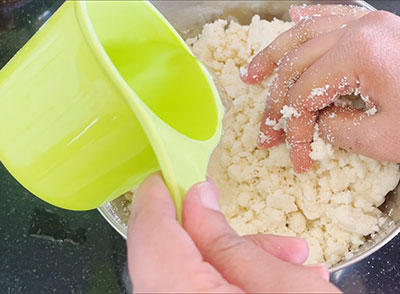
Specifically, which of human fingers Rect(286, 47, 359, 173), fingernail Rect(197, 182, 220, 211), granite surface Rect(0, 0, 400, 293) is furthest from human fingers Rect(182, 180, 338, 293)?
granite surface Rect(0, 0, 400, 293)

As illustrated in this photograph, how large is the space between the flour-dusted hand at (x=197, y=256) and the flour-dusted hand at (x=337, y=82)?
0.28 m

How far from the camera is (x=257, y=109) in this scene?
34.4 inches

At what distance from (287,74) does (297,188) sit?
0.56 ft

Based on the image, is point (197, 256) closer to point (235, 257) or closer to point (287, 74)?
point (235, 257)

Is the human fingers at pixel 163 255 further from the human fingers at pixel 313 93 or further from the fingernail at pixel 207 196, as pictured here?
the human fingers at pixel 313 93

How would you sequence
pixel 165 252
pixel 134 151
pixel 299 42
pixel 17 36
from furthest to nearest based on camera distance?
pixel 17 36, pixel 299 42, pixel 134 151, pixel 165 252

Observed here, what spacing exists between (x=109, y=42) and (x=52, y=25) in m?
0.07

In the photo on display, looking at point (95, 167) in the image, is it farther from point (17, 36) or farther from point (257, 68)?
point (17, 36)

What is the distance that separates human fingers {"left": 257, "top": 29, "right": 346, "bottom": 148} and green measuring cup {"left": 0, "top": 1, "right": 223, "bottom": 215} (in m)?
0.18

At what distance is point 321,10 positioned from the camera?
2.95 ft

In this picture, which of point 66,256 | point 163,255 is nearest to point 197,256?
point 163,255

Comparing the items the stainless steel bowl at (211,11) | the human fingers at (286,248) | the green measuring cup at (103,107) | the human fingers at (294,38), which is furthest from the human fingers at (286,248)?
the stainless steel bowl at (211,11)

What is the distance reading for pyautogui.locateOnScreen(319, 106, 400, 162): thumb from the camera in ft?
2.43

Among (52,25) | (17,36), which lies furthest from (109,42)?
(17,36)
